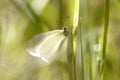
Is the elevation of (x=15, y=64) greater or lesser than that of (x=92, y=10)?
lesser

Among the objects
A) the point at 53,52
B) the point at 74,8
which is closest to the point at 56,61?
the point at 53,52

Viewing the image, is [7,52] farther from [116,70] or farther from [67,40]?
[116,70]
